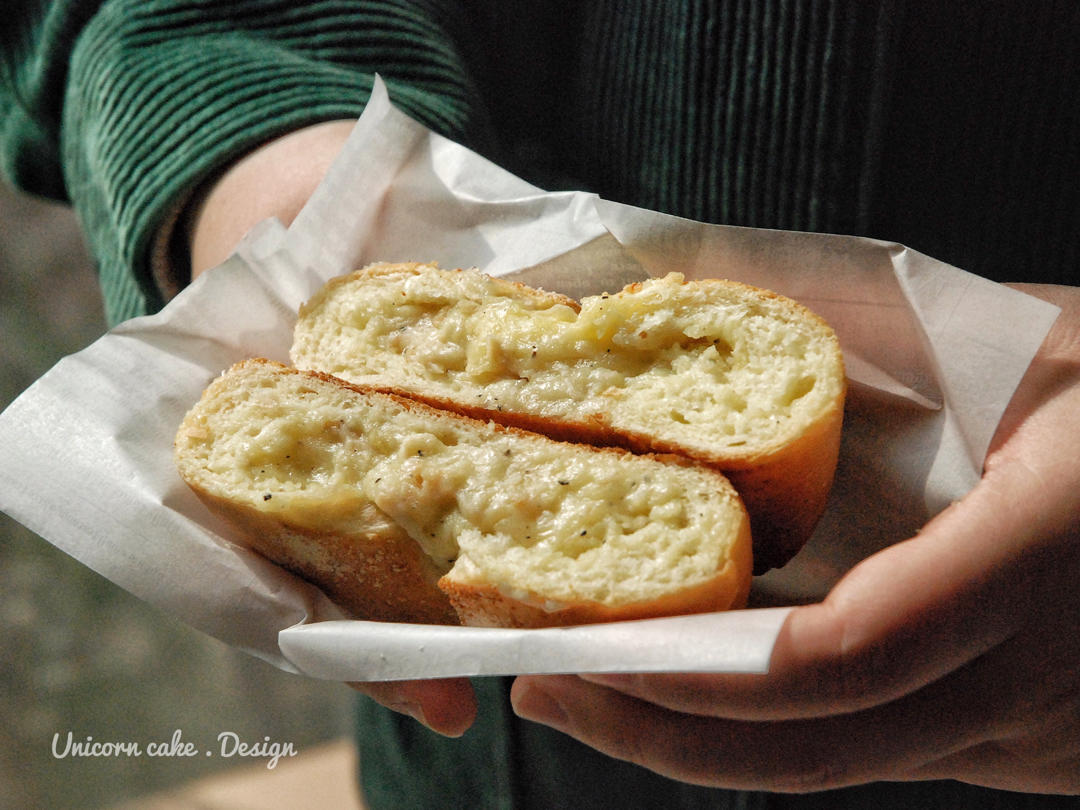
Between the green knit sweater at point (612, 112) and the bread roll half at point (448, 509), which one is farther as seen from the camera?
the green knit sweater at point (612, 112)

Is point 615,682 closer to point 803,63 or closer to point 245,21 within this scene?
point 803,63

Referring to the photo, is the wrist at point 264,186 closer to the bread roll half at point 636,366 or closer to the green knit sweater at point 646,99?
the green knit sweater at point 646,99

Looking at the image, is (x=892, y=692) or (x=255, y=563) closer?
(x=892, y=692)

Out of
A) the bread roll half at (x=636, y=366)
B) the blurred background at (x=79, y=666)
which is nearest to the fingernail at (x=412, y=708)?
the bread roll half at (x=636, y=366)

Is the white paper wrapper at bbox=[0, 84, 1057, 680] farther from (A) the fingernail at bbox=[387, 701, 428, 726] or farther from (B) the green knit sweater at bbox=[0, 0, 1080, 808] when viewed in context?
(B) the green knit sweater at bbox=[0, 0, 1080, 808]

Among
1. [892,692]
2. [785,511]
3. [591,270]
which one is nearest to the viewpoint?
[892,692]

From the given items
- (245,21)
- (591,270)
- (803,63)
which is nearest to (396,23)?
(245,21)
